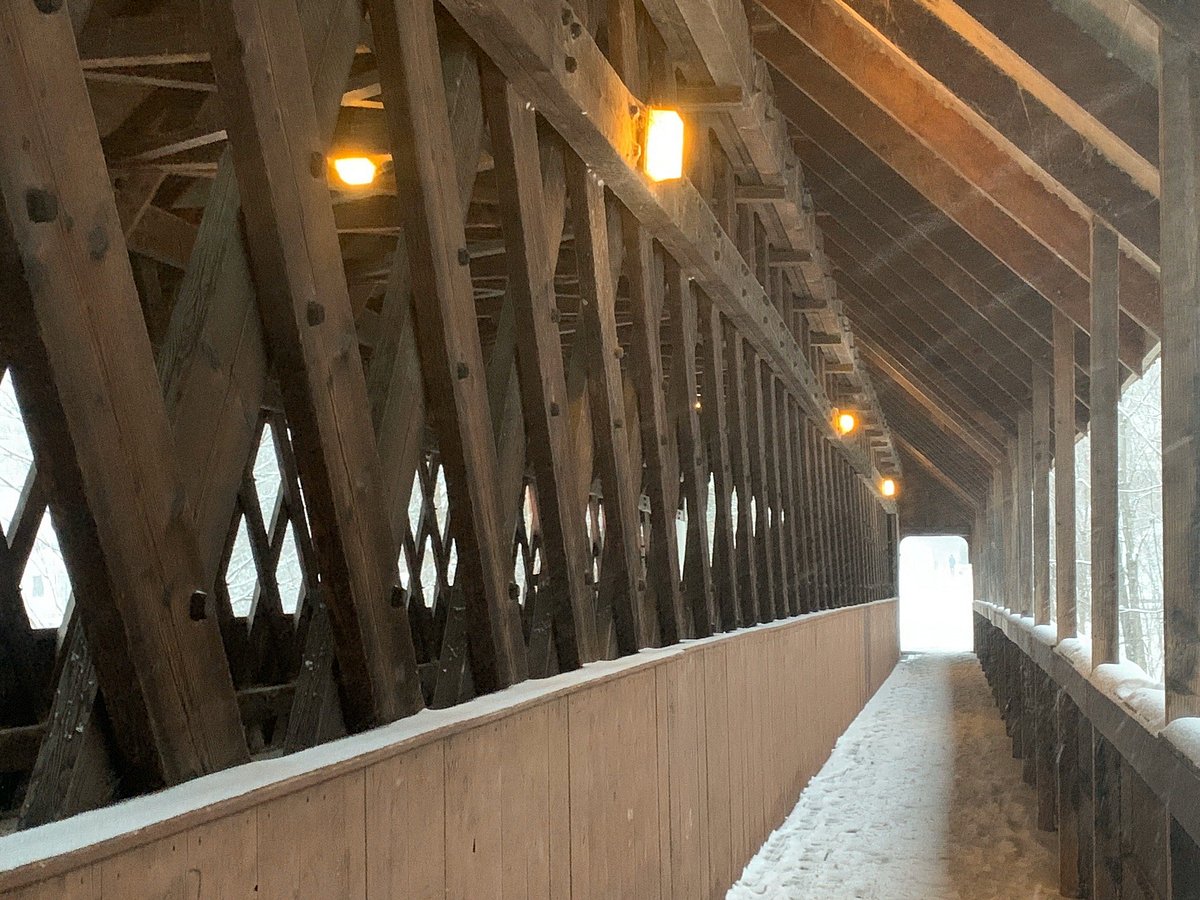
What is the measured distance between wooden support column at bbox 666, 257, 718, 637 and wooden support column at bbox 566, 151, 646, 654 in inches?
48.5

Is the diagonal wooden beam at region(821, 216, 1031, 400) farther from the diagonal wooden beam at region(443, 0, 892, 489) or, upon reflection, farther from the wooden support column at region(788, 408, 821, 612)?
the diagonal wooden beam at region(443, 0, 892, 489)

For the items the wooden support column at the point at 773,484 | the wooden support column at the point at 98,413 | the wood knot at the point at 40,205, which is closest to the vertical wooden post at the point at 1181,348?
the wooden support column at the point at 98,413

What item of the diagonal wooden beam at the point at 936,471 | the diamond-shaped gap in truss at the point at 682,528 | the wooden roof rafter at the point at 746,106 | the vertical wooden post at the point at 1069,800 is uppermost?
→ the wooden roof rafter at the point at 746,106

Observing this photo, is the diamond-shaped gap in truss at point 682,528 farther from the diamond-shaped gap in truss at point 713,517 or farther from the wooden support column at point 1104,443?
the wooden support column at point 1104,443

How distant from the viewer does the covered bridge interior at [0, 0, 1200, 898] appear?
197 cm

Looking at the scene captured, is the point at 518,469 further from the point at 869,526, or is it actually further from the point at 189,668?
the point at 869,526

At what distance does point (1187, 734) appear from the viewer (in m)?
3.35

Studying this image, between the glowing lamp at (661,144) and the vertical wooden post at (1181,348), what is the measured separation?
1690mm

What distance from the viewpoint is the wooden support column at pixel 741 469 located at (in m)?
8.05

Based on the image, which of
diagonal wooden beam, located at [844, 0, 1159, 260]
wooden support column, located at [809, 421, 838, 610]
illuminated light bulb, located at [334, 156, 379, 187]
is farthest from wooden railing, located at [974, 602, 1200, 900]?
wooden support column, located at [809, 421, 838, 610]

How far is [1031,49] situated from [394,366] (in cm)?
296

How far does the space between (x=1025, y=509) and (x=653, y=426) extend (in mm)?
9157

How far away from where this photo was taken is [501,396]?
4012mm

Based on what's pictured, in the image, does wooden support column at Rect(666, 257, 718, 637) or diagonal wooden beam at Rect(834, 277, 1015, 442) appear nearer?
wooden support column at Rect(666, 257, 718, 637)
